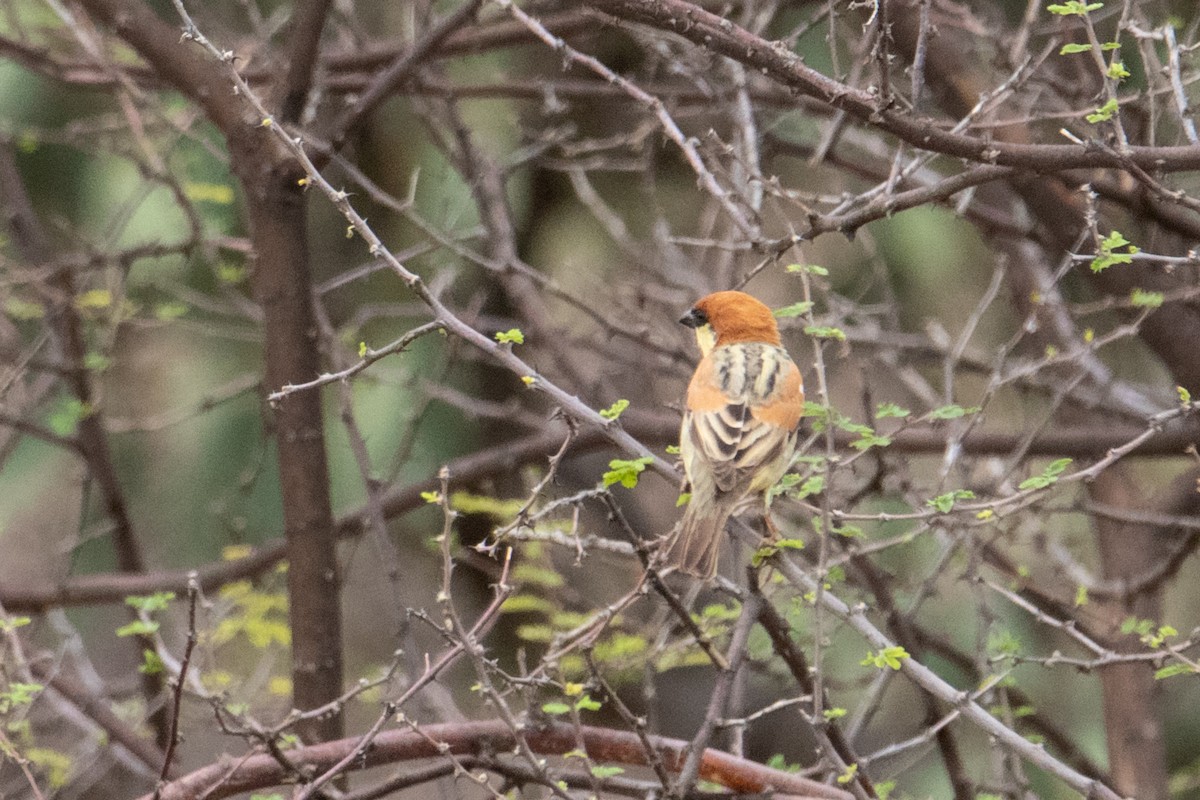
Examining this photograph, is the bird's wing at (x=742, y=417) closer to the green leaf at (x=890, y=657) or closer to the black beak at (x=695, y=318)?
the black beak at (x=695, y=318)

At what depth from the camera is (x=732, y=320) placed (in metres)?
4.45

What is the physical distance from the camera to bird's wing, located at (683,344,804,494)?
400cm

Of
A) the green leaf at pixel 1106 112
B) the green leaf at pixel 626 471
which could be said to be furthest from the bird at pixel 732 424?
the green leaf at pixel 1106 112

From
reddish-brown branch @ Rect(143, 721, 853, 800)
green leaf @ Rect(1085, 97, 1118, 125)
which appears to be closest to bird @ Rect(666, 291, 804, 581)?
reddish-brown branch @ Rect(143, 721, 853, 800)

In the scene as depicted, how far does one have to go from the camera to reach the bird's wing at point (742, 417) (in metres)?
4.00

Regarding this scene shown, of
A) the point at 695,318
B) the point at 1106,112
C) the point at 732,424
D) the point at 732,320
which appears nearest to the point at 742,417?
the point at 732,424

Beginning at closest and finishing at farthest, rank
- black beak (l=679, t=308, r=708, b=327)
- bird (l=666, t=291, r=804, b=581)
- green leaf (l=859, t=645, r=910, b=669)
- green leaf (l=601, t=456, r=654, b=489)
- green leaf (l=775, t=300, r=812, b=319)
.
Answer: green leaf (l=859, t=645, r=910, b=669), green leaf (l=601, t=456, r=654, b=489), green leaf (l=775, t=300, r=812, b=319), bird (l=666, t=291, r=804, b=581), black beak (l=679, t=308, r=708, b=327)

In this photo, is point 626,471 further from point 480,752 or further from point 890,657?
point 480,752

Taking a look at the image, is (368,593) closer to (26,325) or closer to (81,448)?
(26,325)

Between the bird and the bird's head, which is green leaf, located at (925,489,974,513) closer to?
the bird

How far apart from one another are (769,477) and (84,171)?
9750 mm

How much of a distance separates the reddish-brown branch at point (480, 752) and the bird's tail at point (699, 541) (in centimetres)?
49

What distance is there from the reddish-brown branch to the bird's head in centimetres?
146

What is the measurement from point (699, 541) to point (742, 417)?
1.61 ft
